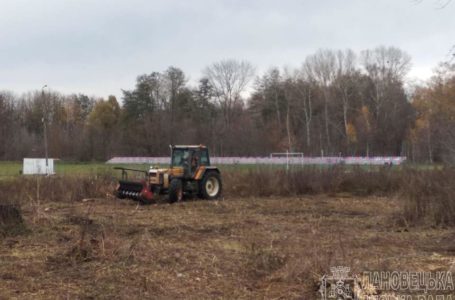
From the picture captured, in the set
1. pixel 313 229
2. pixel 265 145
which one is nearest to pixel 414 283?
pixel 313 229

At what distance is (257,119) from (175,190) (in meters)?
60.1

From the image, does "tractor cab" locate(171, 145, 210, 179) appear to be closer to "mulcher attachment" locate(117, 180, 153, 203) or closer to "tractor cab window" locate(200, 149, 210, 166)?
"tractor cab window" locate(200, 149, 210, 166)

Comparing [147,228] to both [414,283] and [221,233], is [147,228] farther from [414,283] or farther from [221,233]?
[414,283]

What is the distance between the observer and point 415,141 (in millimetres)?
57875

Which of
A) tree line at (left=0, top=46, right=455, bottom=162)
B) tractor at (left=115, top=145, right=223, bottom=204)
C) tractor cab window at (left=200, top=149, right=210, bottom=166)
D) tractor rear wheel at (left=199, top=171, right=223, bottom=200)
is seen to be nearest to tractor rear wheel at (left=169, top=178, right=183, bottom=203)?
tractor at (left=115, top=145, right=223, bottom=204)

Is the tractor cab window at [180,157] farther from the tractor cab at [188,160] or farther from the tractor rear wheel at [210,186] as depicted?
the tractor rear wheel at [210,186]

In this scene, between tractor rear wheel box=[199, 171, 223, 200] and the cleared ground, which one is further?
tractor rear wheel box=[199, 171, 223, 200]

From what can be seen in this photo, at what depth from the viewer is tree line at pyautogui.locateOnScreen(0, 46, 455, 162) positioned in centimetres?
6800

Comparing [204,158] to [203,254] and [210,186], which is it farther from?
[203,254]

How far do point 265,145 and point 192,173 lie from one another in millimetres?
52495

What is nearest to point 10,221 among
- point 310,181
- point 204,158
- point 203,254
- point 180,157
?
point 203,254

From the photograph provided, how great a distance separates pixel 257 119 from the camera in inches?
3046

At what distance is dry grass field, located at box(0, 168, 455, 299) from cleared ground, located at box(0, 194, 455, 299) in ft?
0.06

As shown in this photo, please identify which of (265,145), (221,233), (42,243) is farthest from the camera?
(265,145)
